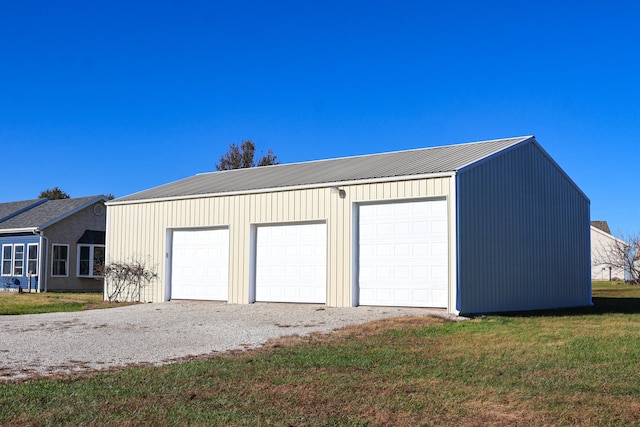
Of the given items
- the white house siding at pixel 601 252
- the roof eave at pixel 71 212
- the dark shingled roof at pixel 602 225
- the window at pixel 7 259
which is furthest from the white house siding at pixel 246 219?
the dark shingled roof at pixel 602 225

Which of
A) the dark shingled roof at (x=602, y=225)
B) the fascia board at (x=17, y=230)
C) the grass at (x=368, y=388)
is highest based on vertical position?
the dark shingled roof at (x=602, y=225)

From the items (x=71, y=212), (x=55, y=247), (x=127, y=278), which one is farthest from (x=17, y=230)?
(x=127, y=278)

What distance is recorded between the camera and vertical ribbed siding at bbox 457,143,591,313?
51.7 ft

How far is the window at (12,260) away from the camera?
1176 inches

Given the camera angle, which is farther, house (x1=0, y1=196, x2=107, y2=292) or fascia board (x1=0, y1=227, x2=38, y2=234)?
house (x1=0, y1=196, x2=107, y2=292)

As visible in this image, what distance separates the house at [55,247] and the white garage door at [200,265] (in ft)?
33.2

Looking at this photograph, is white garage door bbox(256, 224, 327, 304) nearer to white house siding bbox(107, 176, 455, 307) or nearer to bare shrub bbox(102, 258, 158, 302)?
white house siding bbox(107, 176, 455, 307)

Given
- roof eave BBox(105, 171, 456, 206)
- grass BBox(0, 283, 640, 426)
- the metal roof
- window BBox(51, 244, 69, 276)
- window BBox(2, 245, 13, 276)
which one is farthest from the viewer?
window BBox(2, 245, 13, 276)

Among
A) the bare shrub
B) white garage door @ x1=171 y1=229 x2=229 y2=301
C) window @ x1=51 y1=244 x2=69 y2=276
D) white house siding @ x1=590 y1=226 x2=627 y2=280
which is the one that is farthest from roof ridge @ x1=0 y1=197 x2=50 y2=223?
white house siding @ x1=590 y1=226 x2=627 y2=280

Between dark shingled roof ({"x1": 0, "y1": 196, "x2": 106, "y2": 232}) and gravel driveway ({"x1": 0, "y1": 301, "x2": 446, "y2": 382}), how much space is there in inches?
516

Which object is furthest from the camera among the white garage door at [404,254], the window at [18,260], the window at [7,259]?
the window at [7,259]

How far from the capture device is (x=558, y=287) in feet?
65.4

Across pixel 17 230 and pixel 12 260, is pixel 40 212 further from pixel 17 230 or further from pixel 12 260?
pixel 12 260

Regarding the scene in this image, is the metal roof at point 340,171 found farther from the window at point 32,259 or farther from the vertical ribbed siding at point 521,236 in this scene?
the window at point 32,259
